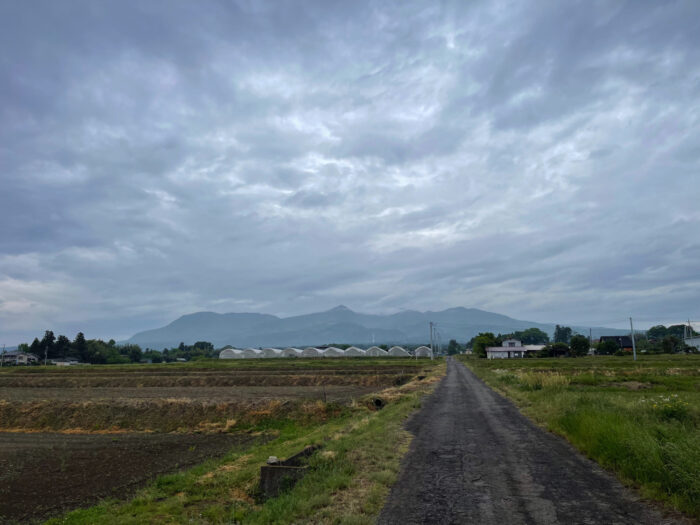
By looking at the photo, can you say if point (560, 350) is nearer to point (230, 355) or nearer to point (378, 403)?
point (378, 403)

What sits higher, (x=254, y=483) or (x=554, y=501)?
(x=554, y=501)

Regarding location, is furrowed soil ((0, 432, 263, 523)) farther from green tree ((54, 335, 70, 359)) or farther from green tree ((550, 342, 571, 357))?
green tree ((54, 335, 70, 359))

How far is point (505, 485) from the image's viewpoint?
1159 centimetres

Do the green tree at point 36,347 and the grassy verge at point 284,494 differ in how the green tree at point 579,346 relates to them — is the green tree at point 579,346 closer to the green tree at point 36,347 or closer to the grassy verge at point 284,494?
the grassy verge at point 284,494

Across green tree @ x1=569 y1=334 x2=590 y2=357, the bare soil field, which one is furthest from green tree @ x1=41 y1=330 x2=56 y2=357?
green tree @ x1=569 y1=334 x2=590 y2=357

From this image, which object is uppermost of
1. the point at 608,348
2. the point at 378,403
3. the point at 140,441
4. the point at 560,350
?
the point at 378,403

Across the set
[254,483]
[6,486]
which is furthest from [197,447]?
[254,483]

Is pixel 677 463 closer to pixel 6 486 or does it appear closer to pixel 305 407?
pixel 6 486

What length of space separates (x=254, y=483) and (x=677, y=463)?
40.4 feet

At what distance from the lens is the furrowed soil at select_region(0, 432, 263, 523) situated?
16.5 metres

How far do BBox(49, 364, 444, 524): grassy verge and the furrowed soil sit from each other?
2326 millimetres

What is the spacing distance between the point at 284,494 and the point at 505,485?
6.13 meters

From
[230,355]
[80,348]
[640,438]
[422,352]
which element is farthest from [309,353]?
[640,438]

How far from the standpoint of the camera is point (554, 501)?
1020 cm
